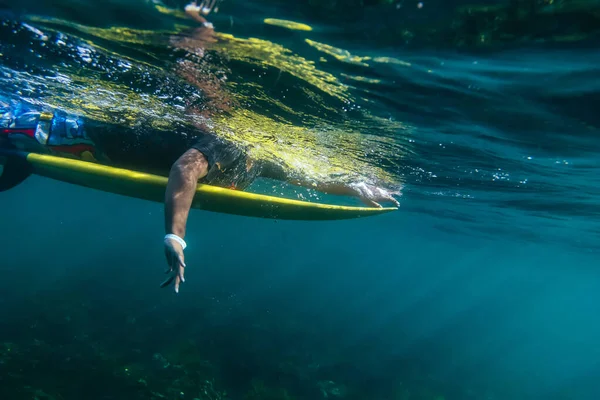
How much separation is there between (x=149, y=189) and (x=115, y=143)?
2074mm

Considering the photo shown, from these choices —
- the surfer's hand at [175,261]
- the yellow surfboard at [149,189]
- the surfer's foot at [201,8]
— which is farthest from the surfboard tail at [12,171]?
the surfer's hand at [175,261]

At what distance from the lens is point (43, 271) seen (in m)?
26.2

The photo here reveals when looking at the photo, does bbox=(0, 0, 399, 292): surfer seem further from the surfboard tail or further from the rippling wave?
the rippling wave

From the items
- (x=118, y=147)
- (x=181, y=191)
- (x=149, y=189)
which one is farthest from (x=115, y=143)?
(x=181, y=191)

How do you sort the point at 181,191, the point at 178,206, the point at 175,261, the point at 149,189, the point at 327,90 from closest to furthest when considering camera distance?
the point at 175,261, the point at 178,206, the point at 181,191, the point at 149,189, the point at 327,90

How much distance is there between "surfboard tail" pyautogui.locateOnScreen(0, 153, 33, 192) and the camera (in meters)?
7.14

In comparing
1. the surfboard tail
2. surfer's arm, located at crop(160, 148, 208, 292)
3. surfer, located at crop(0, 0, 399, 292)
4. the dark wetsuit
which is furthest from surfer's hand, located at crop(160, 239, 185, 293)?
the surfboard tail

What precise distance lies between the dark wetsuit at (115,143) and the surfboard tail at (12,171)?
1.48 feet

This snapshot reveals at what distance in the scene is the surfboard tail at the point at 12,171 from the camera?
7.14 metres

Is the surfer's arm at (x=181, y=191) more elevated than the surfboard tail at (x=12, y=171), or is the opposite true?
the surfer's arm at (x=181, y=191)

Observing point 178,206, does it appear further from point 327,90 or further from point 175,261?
point 327,90

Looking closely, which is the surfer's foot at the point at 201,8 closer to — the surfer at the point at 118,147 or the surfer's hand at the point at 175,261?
the surfer at the point at 118,147

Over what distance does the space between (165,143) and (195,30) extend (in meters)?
2.22

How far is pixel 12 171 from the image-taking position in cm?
720
